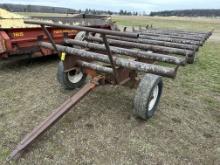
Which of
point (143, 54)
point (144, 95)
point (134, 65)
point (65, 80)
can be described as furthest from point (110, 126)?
point (65, 80)

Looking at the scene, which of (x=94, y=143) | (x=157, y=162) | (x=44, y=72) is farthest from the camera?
(x=44, y=72)

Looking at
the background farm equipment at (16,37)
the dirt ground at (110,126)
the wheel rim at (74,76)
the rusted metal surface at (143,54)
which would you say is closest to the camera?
the dirt ground at (110,126)

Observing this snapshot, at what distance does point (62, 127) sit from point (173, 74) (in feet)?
5.52

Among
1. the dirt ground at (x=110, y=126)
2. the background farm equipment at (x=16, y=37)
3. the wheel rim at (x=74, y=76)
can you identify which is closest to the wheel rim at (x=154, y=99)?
the dirt ground at (x=110, y=126)

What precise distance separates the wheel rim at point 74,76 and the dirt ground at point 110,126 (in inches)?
10.6

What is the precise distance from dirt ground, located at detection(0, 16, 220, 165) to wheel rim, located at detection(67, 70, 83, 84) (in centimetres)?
27

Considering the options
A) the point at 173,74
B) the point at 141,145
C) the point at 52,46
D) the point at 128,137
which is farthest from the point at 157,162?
the point at 52,46

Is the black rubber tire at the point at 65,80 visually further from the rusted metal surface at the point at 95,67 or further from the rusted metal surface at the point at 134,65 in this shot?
the rusted metal surface at the point at 134,65

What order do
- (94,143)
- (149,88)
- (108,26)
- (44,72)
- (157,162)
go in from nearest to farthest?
(157,162), (94,143), (149,88), (44,72), (108,26)

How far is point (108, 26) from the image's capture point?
8664 millimetres

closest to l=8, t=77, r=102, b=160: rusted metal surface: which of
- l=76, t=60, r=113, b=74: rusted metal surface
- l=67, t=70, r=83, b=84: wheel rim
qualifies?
l=76, t=60, r=113, b=74: rusted metal surface

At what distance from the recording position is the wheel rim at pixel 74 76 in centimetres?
482

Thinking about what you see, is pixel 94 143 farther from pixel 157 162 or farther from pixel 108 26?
pixel 108 26

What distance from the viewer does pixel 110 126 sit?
372 cm
